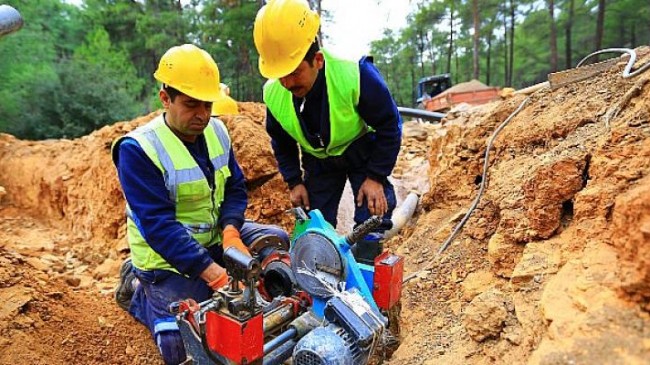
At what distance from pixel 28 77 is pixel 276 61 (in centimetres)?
1448

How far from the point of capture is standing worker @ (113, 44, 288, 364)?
2.44 m

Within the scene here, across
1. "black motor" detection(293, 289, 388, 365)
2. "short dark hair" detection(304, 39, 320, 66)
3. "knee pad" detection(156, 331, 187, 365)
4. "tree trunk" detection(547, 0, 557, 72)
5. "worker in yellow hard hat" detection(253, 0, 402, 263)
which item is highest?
"tree trunk" detection(547, 0, 557, 72)

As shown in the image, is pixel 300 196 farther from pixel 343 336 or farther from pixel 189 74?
pixel 343 336

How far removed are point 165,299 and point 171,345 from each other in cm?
28

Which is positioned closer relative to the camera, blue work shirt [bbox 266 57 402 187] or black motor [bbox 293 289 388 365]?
black motor [bbox 293 289 388 365]

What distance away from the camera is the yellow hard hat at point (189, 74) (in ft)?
8.30

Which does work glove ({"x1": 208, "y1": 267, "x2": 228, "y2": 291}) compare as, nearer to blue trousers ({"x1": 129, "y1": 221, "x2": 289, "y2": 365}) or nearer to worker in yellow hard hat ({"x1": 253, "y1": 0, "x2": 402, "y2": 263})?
blue trousers ({"x1": 129, "y1": 221, "x2": 289, "y2": 365})

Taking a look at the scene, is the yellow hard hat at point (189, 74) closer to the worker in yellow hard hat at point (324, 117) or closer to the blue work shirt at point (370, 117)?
the worker in yellow hard hat at point (324, 117)

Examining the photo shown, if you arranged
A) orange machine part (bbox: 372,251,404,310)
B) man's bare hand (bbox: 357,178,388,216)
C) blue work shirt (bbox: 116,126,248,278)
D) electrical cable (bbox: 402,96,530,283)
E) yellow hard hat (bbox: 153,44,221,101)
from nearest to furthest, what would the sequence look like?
orange machine part (bbox: 372,251,404,310)
blue work shirt (bbox: 116,126,248,278)
yellow hard hat (bbox: 153,44,221,101)
man's bare hand (bbox: 357,178,388,216)
electrical cable (bbox: 402,96,530,283)

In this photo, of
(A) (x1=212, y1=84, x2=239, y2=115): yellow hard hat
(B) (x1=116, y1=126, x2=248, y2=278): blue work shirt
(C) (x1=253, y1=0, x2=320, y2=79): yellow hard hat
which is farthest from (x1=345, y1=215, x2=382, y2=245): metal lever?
(A) (x1=212, y1=84, x2=239, y2=115): yellow hard hat

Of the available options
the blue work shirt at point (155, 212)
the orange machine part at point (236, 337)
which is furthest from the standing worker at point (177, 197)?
the orange machine part at point (236, 337)

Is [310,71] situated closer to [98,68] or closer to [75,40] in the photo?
[98,68]

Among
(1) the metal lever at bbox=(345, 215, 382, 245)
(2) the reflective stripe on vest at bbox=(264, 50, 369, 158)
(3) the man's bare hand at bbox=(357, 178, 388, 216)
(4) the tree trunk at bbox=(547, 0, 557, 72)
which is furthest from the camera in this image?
(4) the tree trunk at bbox=(547, 0, 557, 72)

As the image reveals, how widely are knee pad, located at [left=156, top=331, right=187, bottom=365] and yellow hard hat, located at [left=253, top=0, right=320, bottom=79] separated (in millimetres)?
1558
